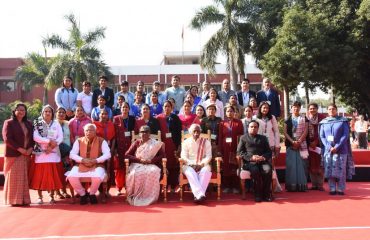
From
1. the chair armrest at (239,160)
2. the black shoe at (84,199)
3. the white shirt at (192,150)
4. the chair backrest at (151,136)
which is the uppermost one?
the chair backrest at (151,136)

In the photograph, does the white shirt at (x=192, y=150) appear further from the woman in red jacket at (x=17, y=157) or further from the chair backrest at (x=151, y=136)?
the woman in red jacket at (x=17, y=157)

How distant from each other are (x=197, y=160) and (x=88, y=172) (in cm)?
164

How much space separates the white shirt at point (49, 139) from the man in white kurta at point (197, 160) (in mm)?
1903

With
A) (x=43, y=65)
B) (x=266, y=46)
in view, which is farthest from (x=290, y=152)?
(x=43, y=65)

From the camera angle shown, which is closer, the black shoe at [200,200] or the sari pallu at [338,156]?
the black shoe at [200,200]

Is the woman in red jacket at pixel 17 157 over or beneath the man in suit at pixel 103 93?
beneath

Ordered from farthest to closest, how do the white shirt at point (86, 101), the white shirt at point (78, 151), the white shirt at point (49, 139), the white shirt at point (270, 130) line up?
1. the white shirt at point (86, 101)
2. the white shirt at point (270, 130)
3. the white shirt at point (49, 139)
4. the white shirt at point (78, 151)

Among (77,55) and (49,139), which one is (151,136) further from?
(77,55)

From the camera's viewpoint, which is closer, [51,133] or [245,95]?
[51,133]

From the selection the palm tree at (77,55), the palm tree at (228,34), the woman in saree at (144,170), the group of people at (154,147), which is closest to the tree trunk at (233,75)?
the palm tree at (228,34)

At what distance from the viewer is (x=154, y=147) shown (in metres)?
6.32

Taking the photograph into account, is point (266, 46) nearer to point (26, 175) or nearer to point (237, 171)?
point (237, 171)

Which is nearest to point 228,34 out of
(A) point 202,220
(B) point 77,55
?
(B) point 77,55

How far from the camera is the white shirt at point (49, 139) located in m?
6.17
